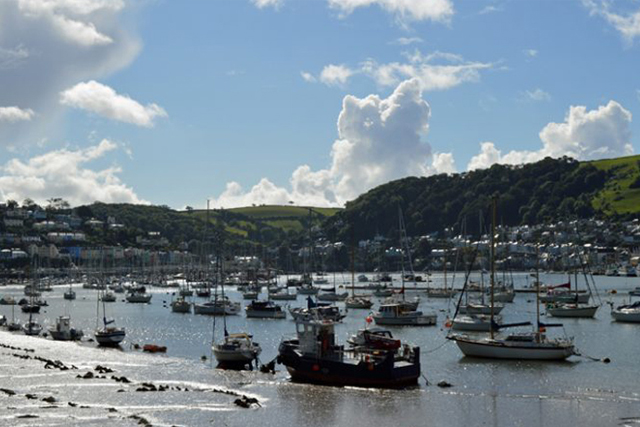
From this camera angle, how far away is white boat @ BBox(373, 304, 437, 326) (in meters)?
101

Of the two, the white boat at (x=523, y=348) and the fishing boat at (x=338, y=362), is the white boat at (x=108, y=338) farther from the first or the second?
the white boat at (x=523, y=348)

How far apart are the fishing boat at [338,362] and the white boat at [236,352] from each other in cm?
783

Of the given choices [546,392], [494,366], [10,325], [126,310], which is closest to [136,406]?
[546,392]

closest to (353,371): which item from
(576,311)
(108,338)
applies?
(108,338)

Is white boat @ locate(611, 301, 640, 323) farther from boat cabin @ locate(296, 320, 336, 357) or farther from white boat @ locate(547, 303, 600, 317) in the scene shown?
boat cabin @ locate(296, 320, 336, 357)

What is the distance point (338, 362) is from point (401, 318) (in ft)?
163

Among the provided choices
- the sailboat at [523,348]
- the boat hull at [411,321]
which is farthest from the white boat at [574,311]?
A: the sailboat at [523,348]

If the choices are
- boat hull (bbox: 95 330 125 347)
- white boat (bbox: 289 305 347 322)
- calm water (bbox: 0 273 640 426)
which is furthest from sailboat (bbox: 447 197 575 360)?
boat hull (bbox: 95 330 125 347)

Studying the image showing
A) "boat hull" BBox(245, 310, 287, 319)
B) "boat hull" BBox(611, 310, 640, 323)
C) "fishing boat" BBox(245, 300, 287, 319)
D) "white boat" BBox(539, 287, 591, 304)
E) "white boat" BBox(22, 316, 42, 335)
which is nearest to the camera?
"white boat" BBox(22, 316, 42, 335)

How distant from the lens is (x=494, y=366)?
63.6 meters

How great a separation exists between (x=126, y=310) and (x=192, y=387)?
322 feet

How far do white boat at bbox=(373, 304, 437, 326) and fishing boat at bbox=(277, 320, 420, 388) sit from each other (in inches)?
1806

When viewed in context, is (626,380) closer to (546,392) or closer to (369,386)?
(546,392)

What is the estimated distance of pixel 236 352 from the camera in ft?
206
